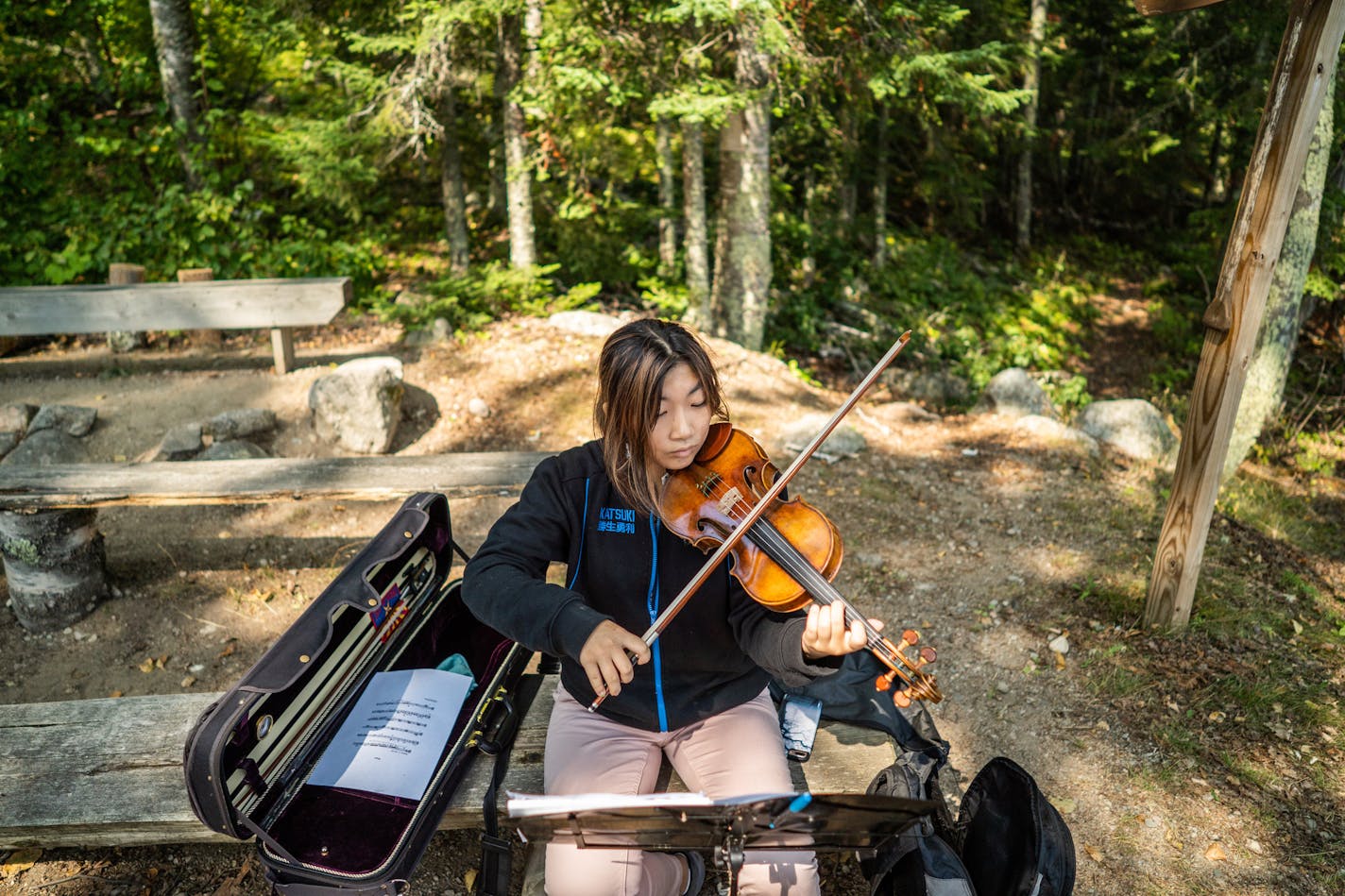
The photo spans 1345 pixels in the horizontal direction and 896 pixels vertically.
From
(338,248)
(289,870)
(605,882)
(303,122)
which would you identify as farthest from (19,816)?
(338,248)

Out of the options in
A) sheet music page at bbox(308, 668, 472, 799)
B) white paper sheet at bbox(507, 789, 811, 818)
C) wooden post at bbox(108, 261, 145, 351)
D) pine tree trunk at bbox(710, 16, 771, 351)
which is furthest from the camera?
pine tree trunk at bbox(710, 16, 771, 351)

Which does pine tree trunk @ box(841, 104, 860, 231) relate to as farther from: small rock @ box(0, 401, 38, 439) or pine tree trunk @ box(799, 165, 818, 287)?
small rock @ box(0, 401, 38, 439)

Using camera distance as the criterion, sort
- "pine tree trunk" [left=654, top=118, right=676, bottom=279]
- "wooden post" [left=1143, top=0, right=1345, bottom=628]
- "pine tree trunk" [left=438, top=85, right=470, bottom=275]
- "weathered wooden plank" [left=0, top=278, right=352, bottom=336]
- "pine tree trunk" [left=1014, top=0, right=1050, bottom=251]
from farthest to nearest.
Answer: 1. "pine tree trunk" [left=1014, top=0, right=1050, bottom=251]
2. "pine tree trunk" [left=654, top=118, right=676, bottom=279]
3. "pine tree trunk" [left=438, top=85, right=470, bottom=275]
4. "weathered wooden plank" [left=0, top=278, right=352, bottom=336]
5. "wooden post" [left=1143, top=0, right=1345, bottom=628]

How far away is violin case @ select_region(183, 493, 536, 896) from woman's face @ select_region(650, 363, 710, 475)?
94cm

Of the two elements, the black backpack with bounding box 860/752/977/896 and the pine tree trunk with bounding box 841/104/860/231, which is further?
the pine tree trunk with bounding box 841/104/860/231

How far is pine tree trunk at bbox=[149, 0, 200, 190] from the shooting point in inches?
289

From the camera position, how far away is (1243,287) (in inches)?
117

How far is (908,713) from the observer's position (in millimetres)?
2453

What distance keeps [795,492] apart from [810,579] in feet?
10.2

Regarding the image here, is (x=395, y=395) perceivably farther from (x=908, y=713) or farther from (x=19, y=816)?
(x=908, y=713)

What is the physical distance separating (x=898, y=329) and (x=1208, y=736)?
7.13 meters

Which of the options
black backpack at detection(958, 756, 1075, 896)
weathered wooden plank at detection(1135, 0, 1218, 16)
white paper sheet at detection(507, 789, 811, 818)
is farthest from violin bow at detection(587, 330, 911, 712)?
weathered wooden plank at detection(1135, 0, 1218, 16)

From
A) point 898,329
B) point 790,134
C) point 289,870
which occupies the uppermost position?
point 790,134

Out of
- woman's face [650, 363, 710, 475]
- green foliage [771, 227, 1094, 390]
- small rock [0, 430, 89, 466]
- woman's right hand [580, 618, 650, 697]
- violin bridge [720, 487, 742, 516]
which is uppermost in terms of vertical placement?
woman's face [650, 363, 710, 475]
